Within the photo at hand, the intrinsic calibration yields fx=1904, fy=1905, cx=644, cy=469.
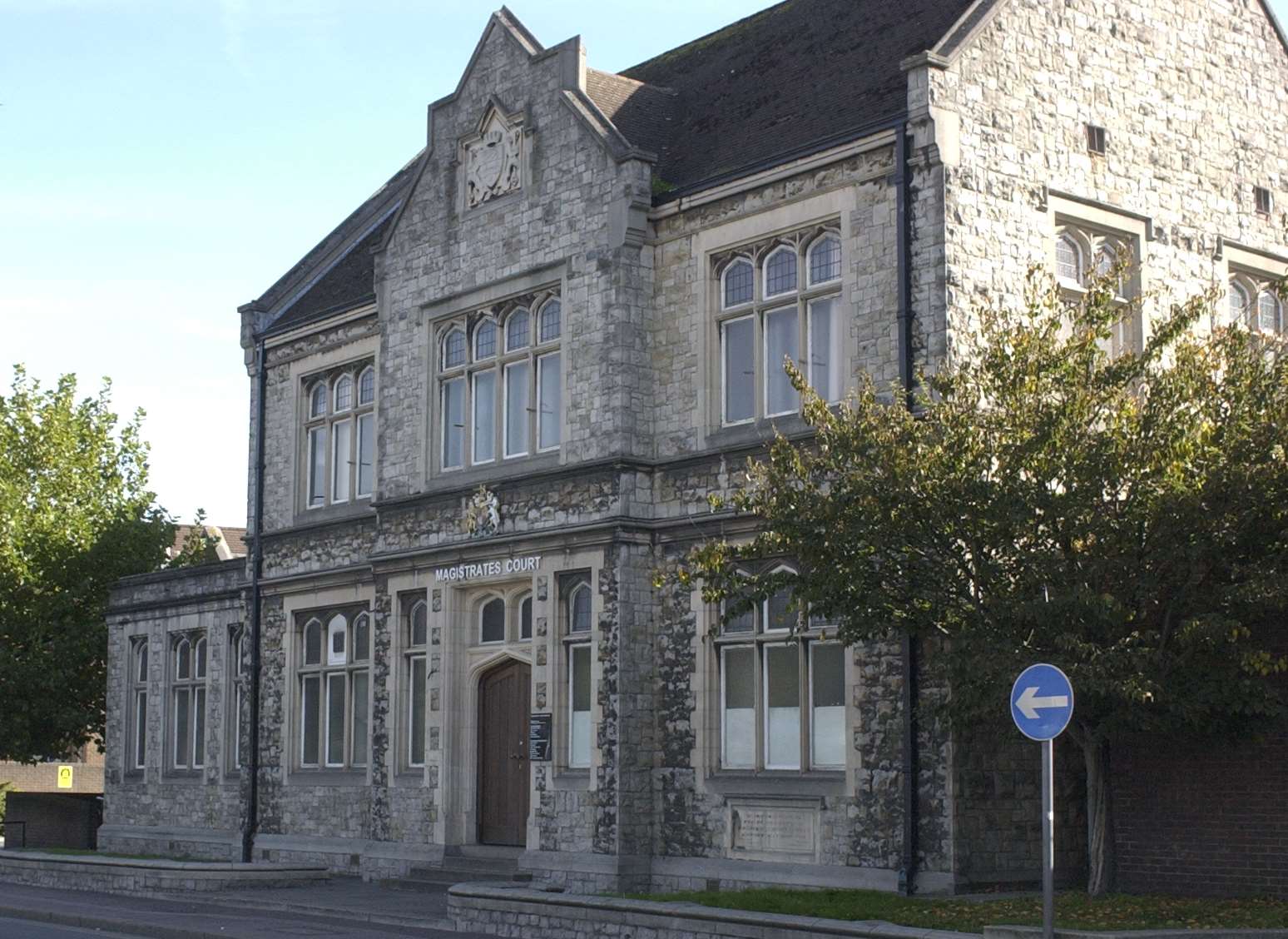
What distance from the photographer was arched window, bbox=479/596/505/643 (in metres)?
24.8

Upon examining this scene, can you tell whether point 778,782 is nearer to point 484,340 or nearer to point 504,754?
point 504,754

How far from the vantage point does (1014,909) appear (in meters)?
17.1

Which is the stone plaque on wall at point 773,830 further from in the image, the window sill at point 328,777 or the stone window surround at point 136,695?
the stone window surround at point 136,695

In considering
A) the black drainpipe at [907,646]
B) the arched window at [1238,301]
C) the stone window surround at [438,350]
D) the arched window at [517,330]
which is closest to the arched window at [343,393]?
the stone window surround at [438,350]

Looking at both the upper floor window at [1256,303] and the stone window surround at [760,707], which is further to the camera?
the upper floor window at [1256,303]

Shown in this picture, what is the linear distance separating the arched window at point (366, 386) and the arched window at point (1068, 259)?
37.7 feet

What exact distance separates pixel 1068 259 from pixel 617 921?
30.0ft

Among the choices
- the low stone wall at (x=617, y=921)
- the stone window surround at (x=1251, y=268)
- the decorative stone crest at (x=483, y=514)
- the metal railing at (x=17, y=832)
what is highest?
the stone window surround at (x=1251, y=268)

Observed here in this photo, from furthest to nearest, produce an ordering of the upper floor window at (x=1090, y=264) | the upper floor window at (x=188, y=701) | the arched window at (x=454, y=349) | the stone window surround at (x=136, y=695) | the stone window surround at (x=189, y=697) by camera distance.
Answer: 1. the stone window surround at (x=136, y=695)
2. the upper floor window at (x=188, y=701)
3. the stone window surround at (x=189, y=697)
4. the arched window at (x=454, y=349)
5. the upper floor window at (x=1090, y=264)

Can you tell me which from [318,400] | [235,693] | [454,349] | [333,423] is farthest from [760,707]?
[235,693]

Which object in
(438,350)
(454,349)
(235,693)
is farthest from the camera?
(235,693)

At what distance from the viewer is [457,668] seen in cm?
2511

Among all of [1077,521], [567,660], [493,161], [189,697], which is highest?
[493,161]

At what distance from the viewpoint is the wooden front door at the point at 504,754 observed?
80.4ft
